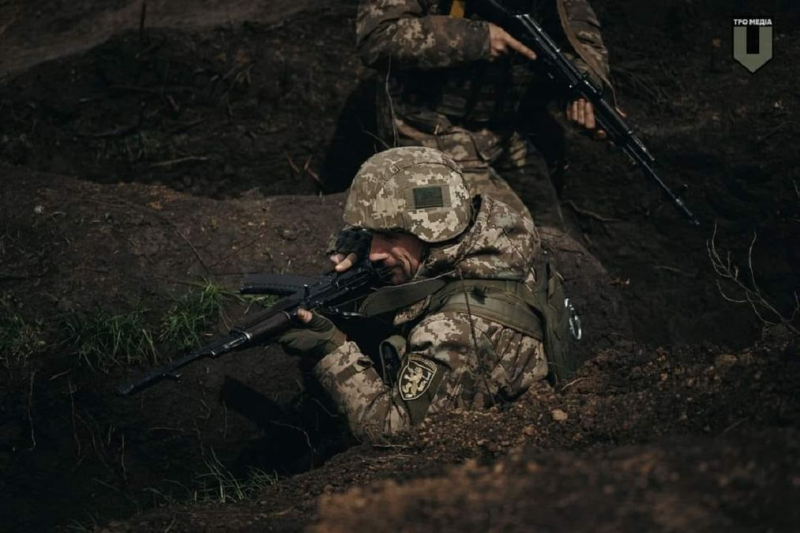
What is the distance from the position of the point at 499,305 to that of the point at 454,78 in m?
2.10

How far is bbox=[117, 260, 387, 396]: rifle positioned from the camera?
4352mm

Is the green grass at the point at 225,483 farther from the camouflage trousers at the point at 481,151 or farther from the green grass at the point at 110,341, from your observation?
the camouflage trousers at the point at 481,151

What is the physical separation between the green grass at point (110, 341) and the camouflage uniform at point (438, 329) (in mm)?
1215

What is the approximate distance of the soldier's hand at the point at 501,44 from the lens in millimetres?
5863

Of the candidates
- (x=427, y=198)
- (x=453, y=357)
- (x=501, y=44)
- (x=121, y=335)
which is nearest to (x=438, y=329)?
(x=453, y=357)

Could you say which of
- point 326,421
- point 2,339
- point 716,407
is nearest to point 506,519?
point 716,407

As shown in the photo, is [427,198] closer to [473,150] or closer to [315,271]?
[315,271]

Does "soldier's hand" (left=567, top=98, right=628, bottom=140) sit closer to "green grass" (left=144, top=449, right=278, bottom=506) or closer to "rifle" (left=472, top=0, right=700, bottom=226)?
"rifle" (left=472, top=0, right=700, bottom=226)

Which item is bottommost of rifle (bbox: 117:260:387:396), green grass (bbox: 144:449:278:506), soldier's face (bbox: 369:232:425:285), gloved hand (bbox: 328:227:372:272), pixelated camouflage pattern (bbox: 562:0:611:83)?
green grass (bbox: 144:449:278:506)

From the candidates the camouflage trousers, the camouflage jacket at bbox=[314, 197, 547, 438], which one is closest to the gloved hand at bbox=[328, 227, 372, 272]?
the camouflage jacket at bbox=[314, 197, 547, 438]

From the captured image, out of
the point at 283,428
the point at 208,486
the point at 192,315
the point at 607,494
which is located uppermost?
the point at 607,494

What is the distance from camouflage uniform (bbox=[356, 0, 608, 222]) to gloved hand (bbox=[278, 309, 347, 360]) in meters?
1.67

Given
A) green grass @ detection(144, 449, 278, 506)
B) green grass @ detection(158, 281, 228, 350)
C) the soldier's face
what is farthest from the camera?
green grass @ detection(158, 281, 228, 350)

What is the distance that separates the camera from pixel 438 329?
434 cm
